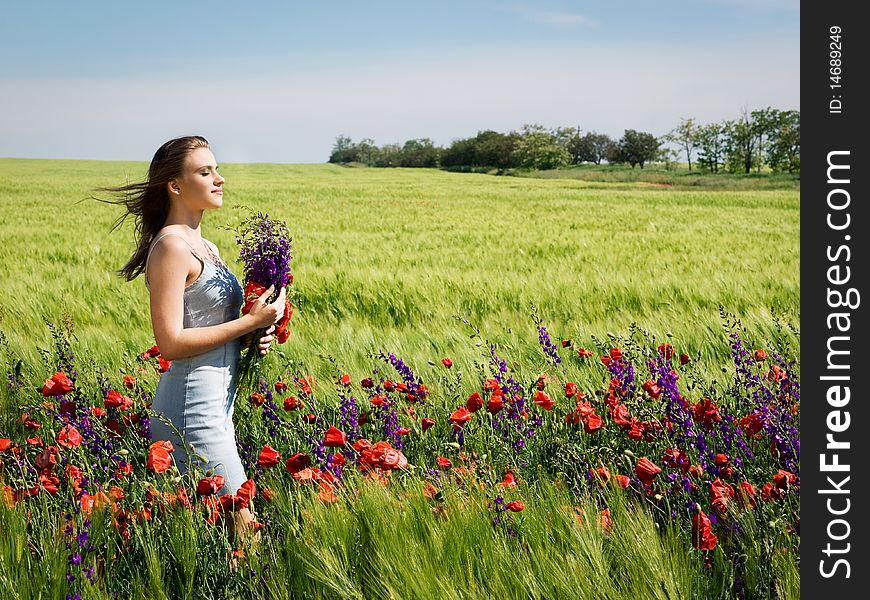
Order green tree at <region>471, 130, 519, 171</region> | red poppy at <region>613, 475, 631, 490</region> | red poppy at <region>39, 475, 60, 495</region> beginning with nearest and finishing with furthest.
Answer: red poppy at <region>613, 475, 631, 490</region> → red poppy at <region>39, 475, 60, 495</region> → green tree at <region>471, 130, 519, 171</region>

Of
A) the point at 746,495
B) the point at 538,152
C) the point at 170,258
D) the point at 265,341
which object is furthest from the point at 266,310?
the point at 538,152

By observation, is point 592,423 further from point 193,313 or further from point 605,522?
point 193,313

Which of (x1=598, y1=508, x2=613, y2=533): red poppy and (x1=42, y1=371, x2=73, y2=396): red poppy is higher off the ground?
(x1=42, y1=371, x2=73, y2=396): red poppy

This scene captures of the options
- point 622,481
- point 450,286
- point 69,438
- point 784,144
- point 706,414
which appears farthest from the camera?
point 784,144

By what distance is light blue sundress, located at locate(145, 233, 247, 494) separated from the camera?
Result: 2340 millimetres

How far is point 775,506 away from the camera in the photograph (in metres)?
2.12

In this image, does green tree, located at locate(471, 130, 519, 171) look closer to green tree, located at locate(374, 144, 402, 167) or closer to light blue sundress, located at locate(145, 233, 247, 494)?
green tree, located at locate(374, 144, 402, 167)

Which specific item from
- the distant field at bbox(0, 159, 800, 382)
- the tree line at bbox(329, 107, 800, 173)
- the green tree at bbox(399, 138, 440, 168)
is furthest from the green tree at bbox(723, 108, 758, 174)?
the distant field at bbox(0, 159, 800, 382)

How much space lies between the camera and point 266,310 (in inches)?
93.6

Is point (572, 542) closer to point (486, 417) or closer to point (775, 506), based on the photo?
point (775, 506)

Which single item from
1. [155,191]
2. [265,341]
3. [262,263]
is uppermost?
[155,191]

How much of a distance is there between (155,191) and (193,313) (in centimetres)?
45

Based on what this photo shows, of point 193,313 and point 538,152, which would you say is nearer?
point 193,313

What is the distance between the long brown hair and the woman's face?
2 centimetres
